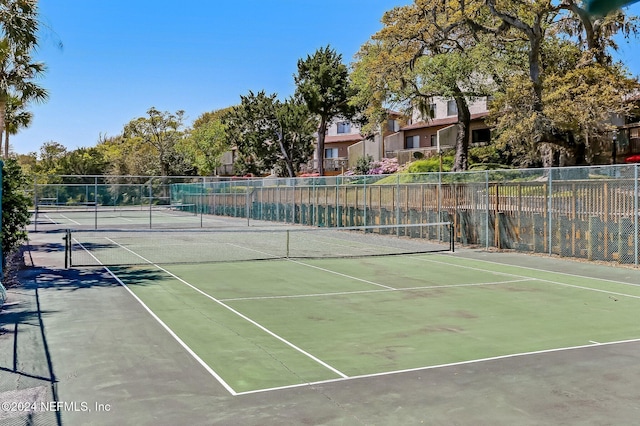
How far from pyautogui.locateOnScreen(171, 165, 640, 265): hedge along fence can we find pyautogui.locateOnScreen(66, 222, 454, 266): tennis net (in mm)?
895

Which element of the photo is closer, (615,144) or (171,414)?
(171,414)

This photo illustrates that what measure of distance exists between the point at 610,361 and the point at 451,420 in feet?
10.9

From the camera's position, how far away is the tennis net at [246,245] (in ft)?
64.6

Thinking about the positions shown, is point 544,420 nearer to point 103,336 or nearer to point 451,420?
point 451,420

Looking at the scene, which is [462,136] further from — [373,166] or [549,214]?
A: [549,214]

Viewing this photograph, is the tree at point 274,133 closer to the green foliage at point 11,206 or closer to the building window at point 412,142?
the building window at point 412,142

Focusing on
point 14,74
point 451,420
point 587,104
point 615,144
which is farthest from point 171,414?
point 615,144

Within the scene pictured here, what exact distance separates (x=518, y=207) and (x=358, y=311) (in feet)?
40.2

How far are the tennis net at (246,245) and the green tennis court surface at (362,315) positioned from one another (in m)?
2.22

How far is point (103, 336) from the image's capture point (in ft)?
30.5

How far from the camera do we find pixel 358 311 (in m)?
11.5

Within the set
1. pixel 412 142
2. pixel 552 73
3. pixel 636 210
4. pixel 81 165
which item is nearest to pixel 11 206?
pixel 636 210

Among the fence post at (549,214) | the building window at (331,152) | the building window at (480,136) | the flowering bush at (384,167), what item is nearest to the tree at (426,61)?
the building window at (480,136)

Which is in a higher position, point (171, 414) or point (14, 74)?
point (14, 74)
